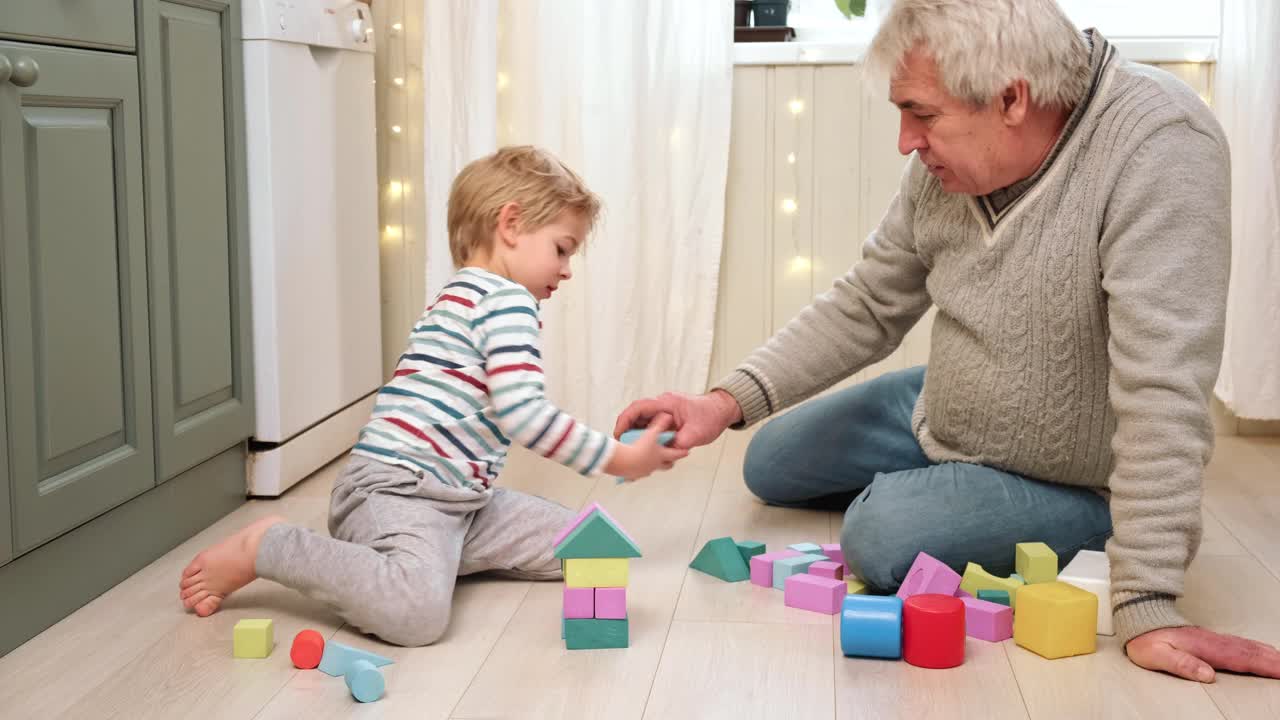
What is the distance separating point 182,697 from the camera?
5.06 feet

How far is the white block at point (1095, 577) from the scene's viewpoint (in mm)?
1704

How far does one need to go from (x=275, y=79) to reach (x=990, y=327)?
50.2 inches

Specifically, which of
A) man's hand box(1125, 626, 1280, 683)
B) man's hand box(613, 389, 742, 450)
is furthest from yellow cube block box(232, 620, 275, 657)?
man's hand box(1125, 626, 1280, 683)

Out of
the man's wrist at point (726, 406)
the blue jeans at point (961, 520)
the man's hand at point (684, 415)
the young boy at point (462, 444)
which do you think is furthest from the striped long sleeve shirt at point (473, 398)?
the blue jeans at point (961, 520)

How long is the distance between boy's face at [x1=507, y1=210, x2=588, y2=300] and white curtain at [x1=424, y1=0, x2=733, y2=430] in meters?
0.91

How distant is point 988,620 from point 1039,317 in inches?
15.5

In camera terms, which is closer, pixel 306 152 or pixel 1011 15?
pixel 1011 15

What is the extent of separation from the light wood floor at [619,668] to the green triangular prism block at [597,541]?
0.13 meters

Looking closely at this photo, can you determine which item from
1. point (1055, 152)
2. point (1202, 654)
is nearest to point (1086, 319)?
point (1055, 152)

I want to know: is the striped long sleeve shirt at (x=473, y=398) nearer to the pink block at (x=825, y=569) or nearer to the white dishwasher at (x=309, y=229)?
the pink block at (x=825, y=569)

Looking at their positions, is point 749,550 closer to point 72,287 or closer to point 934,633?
point 934,633

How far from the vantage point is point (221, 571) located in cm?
180

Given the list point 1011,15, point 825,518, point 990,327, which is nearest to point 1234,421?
point 825,518

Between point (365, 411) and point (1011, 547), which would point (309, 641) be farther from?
point (365, 411)
